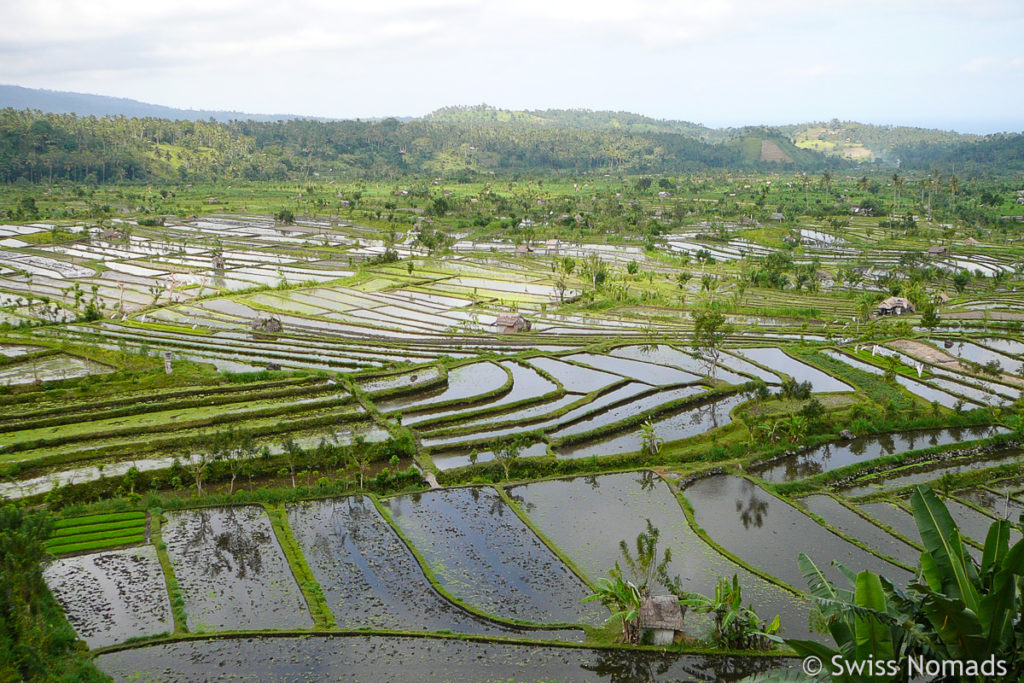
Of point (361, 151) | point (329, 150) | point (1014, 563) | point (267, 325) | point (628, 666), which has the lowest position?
point (628, 666)

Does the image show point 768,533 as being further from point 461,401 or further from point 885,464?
point 461,401

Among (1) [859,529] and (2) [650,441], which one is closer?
(1) [859,529]

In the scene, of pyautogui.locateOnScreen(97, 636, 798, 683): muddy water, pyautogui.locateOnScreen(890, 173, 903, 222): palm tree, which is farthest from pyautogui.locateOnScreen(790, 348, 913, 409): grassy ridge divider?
pyautogui.locateOnScreen(890, 173, 903, 222): palm tree

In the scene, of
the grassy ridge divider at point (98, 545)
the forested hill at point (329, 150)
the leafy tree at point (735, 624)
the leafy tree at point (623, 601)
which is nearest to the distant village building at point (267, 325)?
the grassy ridge divider at point (98, 545)

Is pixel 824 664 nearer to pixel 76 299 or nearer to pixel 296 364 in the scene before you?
pixel 296 364

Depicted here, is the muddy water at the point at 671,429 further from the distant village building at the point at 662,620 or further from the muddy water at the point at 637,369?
the distant village building at the point at 662,620

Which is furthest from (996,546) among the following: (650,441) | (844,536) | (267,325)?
(267,325)
